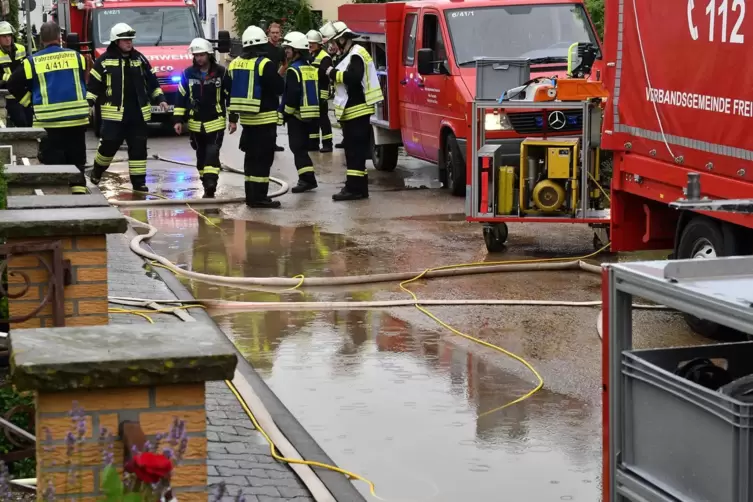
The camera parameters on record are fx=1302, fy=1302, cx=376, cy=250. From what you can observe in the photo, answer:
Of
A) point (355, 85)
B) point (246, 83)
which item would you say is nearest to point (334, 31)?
point (355, 85)

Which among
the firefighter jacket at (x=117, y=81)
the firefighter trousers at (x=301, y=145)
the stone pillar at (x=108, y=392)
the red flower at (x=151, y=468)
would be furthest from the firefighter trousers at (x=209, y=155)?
the red flower at (x=151, y=468)

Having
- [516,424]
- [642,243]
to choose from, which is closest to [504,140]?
[642,243]

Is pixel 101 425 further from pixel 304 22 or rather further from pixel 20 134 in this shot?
pixel 304 22

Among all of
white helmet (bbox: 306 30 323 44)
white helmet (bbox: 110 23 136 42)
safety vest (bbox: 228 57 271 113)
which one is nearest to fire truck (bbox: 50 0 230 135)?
white helmet (bbox: 306 30 323 44)

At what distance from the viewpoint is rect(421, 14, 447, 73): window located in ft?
45.4

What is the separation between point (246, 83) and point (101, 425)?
10.2 metres

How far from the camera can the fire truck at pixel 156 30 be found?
2092 cm

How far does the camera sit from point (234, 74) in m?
13.3

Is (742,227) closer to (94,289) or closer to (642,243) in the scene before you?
(642,243)

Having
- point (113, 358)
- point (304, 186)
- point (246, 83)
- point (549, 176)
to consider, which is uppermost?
point (246, 83)

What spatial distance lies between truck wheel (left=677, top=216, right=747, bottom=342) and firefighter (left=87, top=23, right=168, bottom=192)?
7.07 m

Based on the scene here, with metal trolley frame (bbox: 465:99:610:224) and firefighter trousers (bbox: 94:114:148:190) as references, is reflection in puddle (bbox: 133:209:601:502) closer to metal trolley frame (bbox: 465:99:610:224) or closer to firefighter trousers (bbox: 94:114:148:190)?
metal trolley frame (bbox: 465:99:610:224)

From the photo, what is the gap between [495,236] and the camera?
10719 mm

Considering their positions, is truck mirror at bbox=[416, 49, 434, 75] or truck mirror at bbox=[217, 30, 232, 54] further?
truck mirror at bbox=[217, 30, 232, 54]
